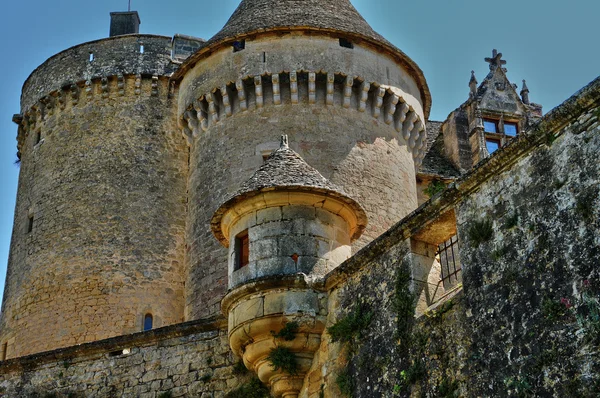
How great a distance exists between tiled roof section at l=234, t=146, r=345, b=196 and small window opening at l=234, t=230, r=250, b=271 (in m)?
0.58

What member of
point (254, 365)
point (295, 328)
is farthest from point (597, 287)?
point (254, 365)

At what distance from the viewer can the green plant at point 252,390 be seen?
35.6 feet

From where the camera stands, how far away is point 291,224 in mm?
10789

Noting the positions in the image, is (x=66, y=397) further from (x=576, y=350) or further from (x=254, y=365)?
(x=576, y=350)

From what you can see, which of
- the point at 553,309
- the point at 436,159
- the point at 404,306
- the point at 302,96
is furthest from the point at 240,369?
the point at 436,159

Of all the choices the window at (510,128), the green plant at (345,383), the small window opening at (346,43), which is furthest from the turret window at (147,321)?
the window at (510,128)

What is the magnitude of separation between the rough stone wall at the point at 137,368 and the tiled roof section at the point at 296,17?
7.87 meters

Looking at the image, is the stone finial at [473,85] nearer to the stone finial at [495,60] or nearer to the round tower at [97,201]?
the stone finial at [495,60]

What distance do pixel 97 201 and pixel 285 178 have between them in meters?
9.06

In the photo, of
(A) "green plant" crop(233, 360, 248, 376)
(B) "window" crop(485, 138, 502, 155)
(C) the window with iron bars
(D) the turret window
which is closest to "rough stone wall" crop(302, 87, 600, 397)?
(C) the window with iron bars

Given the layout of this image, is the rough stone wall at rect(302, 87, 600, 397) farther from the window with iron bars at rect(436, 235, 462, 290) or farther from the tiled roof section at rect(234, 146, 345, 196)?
the tiled roof section at rect(234, 146, 345, 196)

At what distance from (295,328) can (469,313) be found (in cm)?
285

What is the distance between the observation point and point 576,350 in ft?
21.5

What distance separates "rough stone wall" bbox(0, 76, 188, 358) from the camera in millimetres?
18094
